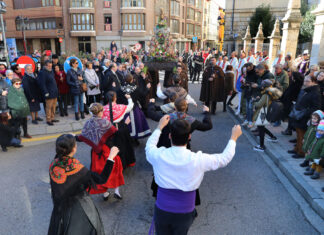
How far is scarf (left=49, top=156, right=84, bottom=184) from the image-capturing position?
2.36m

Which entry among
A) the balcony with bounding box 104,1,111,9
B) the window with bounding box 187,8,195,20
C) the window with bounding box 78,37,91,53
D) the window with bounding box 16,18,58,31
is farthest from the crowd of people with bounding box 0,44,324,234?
the window with bounding box 187,8,195,20

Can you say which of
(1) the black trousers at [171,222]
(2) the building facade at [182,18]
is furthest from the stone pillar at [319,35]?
(2) the building facade at [182,18]

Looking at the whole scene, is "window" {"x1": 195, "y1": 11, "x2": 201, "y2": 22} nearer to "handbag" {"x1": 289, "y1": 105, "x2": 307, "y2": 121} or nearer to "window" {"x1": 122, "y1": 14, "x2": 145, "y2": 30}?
"window" {"x1": 122, "y1": 14, "x2": 145, "y2": 30}

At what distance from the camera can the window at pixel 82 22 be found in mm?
39625

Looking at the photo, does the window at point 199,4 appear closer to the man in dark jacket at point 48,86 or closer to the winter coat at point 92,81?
the winter coat at point 92,81

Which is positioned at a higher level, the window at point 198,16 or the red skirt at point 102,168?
the window at point 198,16

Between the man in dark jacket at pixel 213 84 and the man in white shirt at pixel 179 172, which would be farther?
the man in dark jacket at pixel 213 84

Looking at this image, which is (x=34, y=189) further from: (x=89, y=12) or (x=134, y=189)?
(x=89, y=12)

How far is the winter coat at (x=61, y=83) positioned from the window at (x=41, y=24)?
37166mm

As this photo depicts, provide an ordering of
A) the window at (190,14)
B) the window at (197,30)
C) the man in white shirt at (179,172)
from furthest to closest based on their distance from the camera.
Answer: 1. the window at (197,30)
2. the window at (190,14)
3. the man in white shirt at (179,172)

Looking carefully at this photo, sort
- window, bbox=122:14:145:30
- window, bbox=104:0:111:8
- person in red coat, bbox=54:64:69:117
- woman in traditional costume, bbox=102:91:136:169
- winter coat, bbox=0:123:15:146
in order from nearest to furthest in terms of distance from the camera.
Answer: woman in traditional costume, bbox=102:91:136:169
winter coat, bbox=0:123:15:146
person in red coat, bbox=54:64:69:117
window, bbox=104:0:111:8
window, bbox=122:14:145:30

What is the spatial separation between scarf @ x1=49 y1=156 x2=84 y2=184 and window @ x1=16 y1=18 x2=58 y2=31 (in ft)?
144

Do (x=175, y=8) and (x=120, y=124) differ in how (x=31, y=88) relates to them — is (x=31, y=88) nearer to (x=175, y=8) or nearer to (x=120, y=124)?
(x=120, y=124)

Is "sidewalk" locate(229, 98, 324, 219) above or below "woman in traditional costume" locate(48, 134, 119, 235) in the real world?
below
